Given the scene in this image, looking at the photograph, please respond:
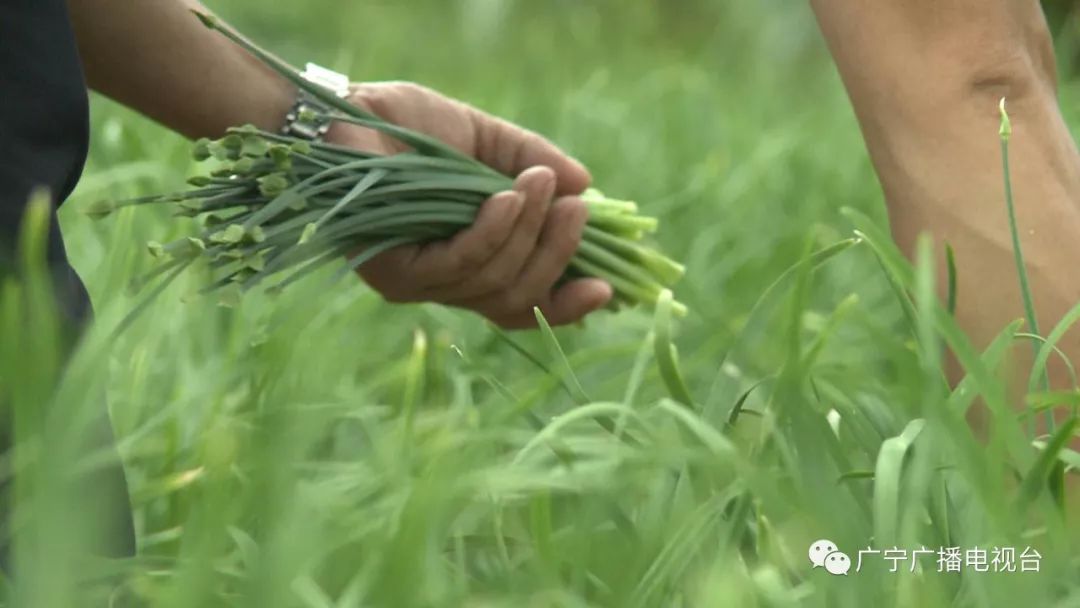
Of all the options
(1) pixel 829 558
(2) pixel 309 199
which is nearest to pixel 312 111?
(2) pixel 309 199

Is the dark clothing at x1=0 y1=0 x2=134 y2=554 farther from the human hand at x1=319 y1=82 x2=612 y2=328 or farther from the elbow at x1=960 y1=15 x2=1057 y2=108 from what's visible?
the elbow at x1=960 y1=15 x2=1057 y2=108

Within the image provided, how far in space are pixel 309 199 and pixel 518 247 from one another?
248mm

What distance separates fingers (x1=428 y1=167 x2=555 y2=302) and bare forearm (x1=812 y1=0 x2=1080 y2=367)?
15.2 inches

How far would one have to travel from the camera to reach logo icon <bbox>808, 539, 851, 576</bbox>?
0.86m

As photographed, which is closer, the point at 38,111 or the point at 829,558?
the point at 829,558

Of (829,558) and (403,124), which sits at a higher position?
(403,124)

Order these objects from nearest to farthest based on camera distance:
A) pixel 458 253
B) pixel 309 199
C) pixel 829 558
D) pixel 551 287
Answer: pixel 829 558, pixel 309 199, pixel 458 253, pixel 551 287

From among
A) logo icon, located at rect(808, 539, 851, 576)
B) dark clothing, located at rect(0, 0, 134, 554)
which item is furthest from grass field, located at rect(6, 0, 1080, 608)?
dark clothing, located at rect(0, 0, 134, 554)

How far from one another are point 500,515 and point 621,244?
76cm

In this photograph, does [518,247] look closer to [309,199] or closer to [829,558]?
[309,199]

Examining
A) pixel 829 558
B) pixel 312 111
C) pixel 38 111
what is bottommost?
pixel 829 558

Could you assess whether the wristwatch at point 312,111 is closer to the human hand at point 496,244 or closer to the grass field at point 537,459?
the human hand at point 496,244

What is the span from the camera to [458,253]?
1.49m

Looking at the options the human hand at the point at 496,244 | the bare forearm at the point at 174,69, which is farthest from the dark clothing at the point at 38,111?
the human hand at the point at 496,244
